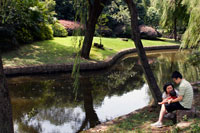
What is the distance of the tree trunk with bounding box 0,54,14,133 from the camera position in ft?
13.9

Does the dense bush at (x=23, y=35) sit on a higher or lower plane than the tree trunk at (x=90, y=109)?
higher

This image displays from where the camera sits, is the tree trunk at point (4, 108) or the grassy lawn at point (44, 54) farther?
the grassy lawn at point (44, 54)

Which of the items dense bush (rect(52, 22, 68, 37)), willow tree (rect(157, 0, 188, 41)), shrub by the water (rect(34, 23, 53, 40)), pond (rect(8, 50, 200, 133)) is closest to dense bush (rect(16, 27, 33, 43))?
shrub by the water (rect(34, 23, 53, 40))

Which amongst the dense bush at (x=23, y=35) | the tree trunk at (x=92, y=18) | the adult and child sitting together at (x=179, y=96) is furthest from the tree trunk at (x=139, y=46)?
the dense bush at (x=23, y=35)

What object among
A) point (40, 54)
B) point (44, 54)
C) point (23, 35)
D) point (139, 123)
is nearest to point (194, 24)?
point (139, 123)

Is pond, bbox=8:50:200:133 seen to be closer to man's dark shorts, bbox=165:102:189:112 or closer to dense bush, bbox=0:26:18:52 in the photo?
man's dark shorts, bbox=165:102:189:112

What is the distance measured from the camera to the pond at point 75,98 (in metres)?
7.39

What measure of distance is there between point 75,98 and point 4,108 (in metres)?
1.43

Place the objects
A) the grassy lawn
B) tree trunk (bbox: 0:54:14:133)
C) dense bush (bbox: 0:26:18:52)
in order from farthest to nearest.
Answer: dense bush (bbox: 0:26:18:52) → the grassy lawn → tree trunk (bbox: 0:54:14:133)

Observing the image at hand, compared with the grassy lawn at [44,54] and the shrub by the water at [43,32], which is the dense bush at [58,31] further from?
the grassy lawn at [44,54]

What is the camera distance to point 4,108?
436 centimetres

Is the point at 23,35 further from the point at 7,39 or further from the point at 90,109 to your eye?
the point at 90,109

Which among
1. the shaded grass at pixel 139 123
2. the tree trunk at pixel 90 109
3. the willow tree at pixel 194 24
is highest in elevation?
the willow tree at pixel 194 24

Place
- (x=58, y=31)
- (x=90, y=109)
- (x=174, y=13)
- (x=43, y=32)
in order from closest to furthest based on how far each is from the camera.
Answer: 1. (x=90, y=109)
2. (x=174, y=13)
3. (x=43, y=32)
4. (x=58, y=31)
